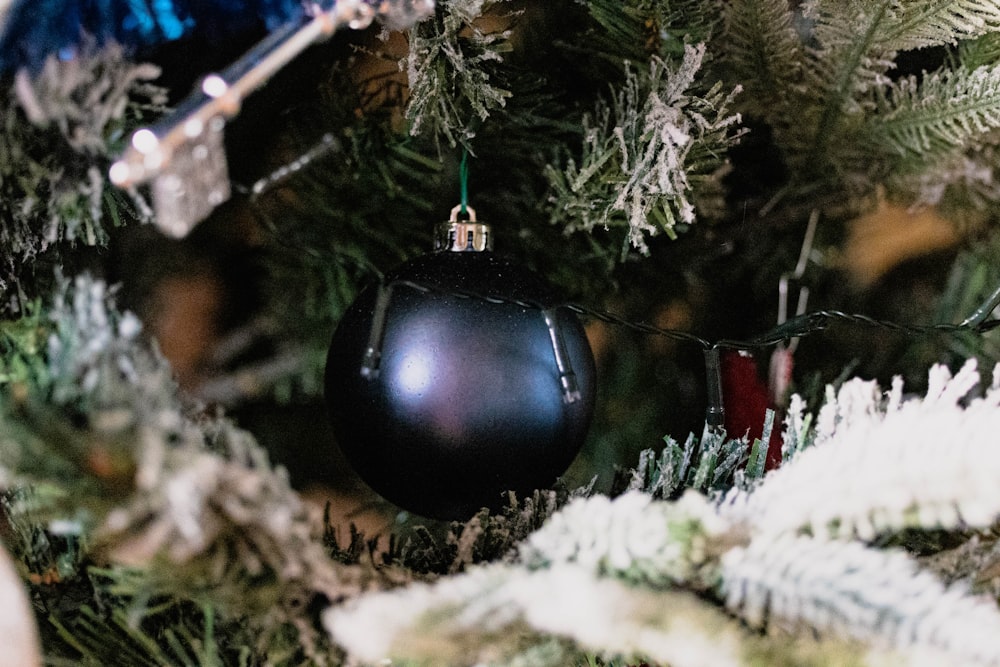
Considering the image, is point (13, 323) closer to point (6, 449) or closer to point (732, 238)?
point (6, 449)

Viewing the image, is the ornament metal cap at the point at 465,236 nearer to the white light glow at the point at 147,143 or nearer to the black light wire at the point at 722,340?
the black light wire at the point at 722,340

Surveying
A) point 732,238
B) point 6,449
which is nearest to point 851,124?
point 732,238

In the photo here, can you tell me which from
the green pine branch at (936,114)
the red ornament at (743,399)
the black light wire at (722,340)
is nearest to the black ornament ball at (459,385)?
the black light wire at (722,340)

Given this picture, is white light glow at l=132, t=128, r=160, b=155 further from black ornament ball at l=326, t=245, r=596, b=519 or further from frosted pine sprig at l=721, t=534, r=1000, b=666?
frosted pine sprig at l=721, t=534, r=1000, b=666

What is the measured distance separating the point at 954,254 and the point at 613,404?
1.13ft

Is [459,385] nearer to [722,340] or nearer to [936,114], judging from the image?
[722,340]

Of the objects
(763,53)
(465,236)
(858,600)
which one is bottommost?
(858,600)

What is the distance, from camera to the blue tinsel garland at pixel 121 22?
1.07ft

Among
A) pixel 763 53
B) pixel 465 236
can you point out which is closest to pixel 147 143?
pixel 465 236

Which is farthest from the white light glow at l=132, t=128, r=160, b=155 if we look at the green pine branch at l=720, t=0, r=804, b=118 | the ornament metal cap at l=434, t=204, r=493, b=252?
the green pine branch at l=720, t=0, r=804, b=118

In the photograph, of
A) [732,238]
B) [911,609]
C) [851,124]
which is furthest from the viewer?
[732,238]

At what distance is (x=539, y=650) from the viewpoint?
0.30 metres

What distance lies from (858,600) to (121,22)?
387 mm

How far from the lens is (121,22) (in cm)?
35
